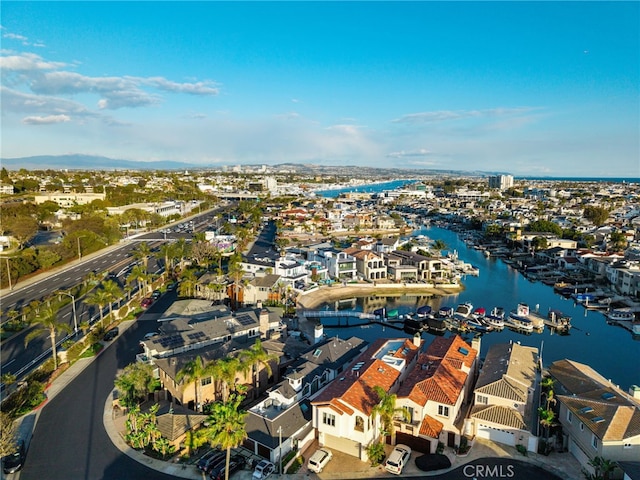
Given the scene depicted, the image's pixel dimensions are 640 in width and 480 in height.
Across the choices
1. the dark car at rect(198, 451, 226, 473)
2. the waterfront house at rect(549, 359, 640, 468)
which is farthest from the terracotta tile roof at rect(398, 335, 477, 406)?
the dark car at rect(198, 451, 226, 473)

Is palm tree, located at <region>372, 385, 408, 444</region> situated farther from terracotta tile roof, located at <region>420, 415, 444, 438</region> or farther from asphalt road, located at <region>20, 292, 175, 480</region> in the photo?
asphalt road, located at <region>20, 292, 175, 480</region>

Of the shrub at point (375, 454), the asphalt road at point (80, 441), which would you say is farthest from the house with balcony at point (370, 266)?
the shrub at point (375, 454)

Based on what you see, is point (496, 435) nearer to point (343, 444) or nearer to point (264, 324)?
point (343, 444)

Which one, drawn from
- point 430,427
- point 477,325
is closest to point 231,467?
point 430,427

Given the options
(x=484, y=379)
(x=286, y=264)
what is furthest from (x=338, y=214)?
(x=484, y=379)

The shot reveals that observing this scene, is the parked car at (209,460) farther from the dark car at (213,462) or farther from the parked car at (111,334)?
the parked car at (111,334)

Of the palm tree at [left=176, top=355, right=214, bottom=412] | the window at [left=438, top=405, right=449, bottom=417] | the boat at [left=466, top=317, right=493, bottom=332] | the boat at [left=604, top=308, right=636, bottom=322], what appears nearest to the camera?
the window at [left=438, top=405, right=449, bottom=417]
